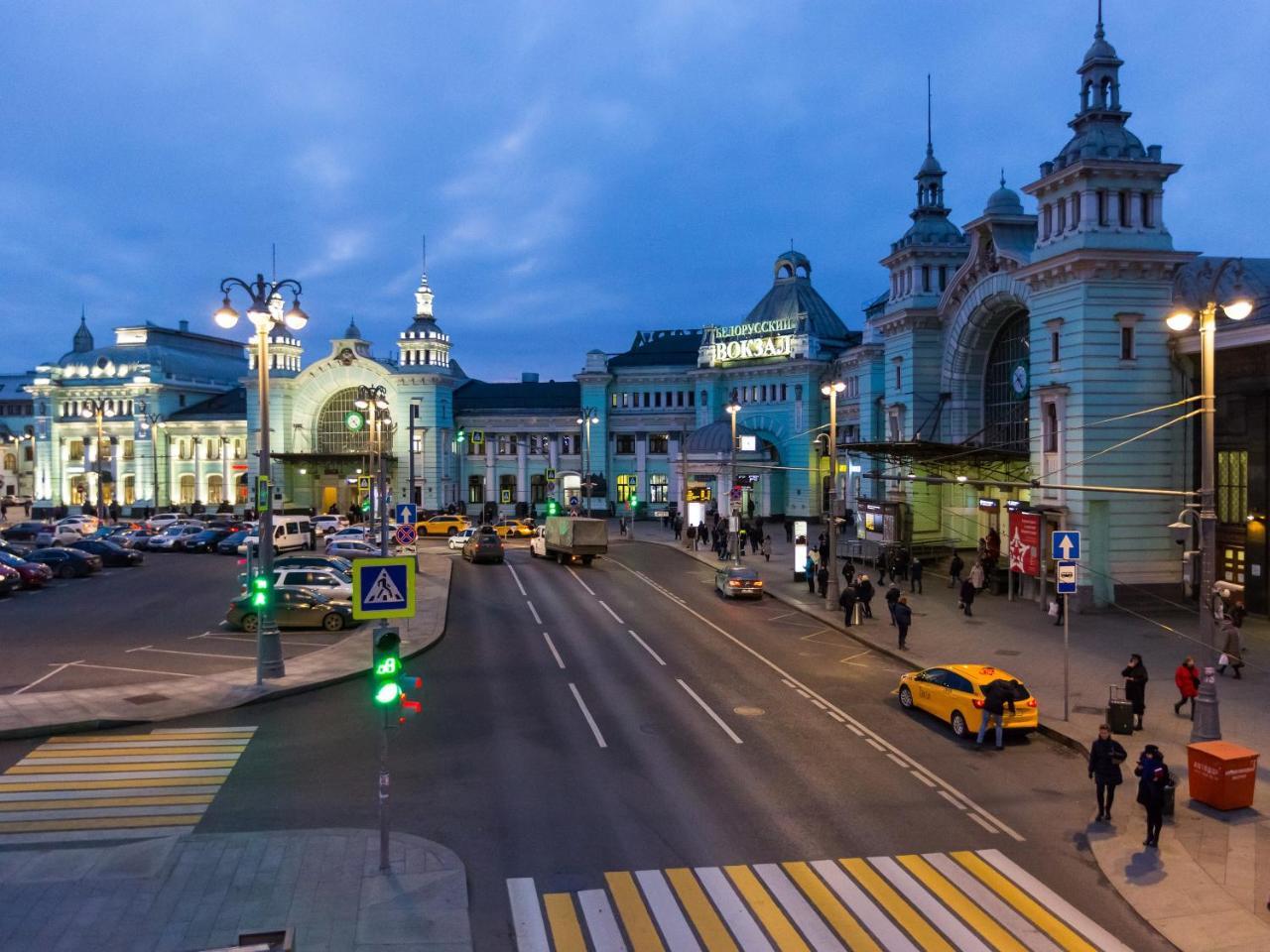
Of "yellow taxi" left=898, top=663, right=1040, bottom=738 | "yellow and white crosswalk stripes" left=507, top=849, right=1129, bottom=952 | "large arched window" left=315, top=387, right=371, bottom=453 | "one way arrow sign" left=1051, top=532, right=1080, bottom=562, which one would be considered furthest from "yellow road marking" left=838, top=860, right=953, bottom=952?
"large arched window" left=315, top=387, right=371, bottom=453

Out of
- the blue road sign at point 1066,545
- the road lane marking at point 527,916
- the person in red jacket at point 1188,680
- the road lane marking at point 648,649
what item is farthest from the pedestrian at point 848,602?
the road lane marking at point 527,916

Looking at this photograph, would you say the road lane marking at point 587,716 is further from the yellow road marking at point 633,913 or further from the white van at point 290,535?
the white van at point 290,535

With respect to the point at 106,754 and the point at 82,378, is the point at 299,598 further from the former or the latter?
the point at 82,378

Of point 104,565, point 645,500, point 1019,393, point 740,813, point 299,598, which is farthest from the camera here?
point 645,500

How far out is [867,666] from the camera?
86.5ft

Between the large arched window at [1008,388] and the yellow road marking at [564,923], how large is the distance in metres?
33.3

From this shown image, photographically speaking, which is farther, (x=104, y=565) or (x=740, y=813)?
(x=104, y=565)

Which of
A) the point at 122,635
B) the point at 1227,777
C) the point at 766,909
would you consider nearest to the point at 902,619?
the point at 1227,777

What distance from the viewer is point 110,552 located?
49.4 metres

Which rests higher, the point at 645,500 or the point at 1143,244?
the point at 1143,244

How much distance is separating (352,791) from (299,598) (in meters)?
16.4

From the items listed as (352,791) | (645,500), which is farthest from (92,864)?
(645,500)

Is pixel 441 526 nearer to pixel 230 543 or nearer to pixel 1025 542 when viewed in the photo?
pixel 230 543

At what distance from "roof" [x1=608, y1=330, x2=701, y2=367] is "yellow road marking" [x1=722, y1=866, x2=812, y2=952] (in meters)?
75.7
